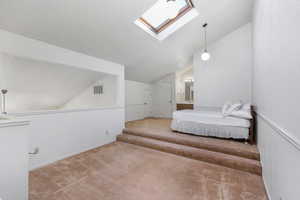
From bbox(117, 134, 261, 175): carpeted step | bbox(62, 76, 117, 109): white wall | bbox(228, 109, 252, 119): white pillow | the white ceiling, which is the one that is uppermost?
the white ceiling

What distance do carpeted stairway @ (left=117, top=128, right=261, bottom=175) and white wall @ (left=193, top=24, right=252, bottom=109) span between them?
1807mm

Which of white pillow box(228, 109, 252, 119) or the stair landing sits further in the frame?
white pillow box(228, 109, 252, 119)

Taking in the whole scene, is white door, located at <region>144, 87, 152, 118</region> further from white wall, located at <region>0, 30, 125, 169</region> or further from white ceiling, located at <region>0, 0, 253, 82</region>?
white wall, located at <region>0, 30, 125, 169</region>

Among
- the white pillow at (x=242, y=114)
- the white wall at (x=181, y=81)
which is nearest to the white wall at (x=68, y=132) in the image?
the white pillow at (x=242, y=114)

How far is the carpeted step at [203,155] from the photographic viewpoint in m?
2.05

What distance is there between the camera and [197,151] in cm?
250

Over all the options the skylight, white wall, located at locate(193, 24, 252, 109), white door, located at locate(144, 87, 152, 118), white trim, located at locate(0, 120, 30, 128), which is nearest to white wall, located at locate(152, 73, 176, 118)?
white door, located at locate(144, 87, 152, 118)

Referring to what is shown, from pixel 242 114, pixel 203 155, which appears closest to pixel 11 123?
pixel 203 155

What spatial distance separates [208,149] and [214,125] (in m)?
0.62

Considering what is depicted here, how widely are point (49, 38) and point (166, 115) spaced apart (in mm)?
4835

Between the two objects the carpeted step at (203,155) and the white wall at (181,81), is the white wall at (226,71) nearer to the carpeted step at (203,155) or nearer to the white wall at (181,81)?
the white wall at (181,81)

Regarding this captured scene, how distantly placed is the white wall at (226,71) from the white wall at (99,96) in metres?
2.77

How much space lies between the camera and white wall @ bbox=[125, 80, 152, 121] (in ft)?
16.6

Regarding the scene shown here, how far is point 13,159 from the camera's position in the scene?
3.78ft
